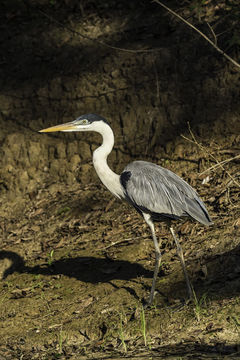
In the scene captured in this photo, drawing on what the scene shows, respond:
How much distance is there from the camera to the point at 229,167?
8492mm

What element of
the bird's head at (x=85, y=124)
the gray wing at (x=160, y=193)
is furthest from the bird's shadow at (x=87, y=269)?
the bird's head at (x=85, y=124)

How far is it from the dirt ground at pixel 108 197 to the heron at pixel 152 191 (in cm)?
40

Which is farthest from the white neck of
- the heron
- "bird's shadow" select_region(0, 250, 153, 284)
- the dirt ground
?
the dirt ground

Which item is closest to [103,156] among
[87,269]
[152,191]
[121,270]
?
[152,191]

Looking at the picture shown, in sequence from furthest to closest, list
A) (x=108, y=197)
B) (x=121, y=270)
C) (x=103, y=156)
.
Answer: (x=108, y=197)
(x=121, y=270)
(x=103, y=156)

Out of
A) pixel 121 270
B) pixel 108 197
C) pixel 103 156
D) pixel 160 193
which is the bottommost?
pixel 121 270

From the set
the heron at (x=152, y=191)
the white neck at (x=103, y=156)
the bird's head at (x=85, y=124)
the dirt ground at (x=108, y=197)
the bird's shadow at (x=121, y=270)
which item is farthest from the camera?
the bird's head at (x=85, y=124)

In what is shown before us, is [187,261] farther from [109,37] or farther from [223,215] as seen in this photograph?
[109,37]

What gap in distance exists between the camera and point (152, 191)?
6.68 m

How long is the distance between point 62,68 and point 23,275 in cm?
419

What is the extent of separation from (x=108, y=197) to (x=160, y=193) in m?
2.71

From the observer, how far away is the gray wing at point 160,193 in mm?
6430

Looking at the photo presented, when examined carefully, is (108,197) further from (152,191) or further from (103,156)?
(152,191)

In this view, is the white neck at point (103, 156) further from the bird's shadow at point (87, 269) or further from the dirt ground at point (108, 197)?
the dirt ground at point (108, 197)
